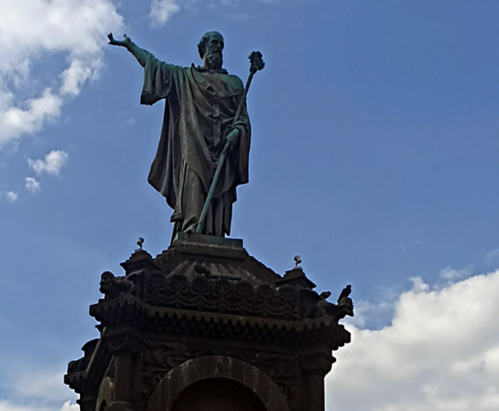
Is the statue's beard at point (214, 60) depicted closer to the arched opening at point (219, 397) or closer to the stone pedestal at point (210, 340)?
the stone pedestal at point (210, 340)

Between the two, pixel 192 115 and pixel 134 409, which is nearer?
pixel 134 409

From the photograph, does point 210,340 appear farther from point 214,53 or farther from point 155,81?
point 214,53

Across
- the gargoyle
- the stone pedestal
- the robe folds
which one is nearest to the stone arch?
the stone pedestal

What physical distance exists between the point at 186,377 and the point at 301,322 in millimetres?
2343

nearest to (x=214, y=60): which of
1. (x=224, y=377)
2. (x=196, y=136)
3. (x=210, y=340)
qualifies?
(x=196, y=136)

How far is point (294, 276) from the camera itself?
66.2 feet

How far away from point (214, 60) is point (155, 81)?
1.57 metres

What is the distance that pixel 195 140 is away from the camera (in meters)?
22.5

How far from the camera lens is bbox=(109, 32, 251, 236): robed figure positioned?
22.1m

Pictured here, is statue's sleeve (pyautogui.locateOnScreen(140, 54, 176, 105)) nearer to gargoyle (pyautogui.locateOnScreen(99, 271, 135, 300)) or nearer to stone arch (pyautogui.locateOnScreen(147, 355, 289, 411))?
gargoyle (pyautogui.locateOnScreen(99, 271, 135, 300))

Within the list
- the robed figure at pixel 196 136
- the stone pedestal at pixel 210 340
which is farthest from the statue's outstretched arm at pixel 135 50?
the stone pedestal at pixel 210 340

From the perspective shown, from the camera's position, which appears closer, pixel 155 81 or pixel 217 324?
pixel 217 324

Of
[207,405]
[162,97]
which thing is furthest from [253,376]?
[162,97]

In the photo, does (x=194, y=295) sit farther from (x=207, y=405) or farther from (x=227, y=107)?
(x=227, y=107)
